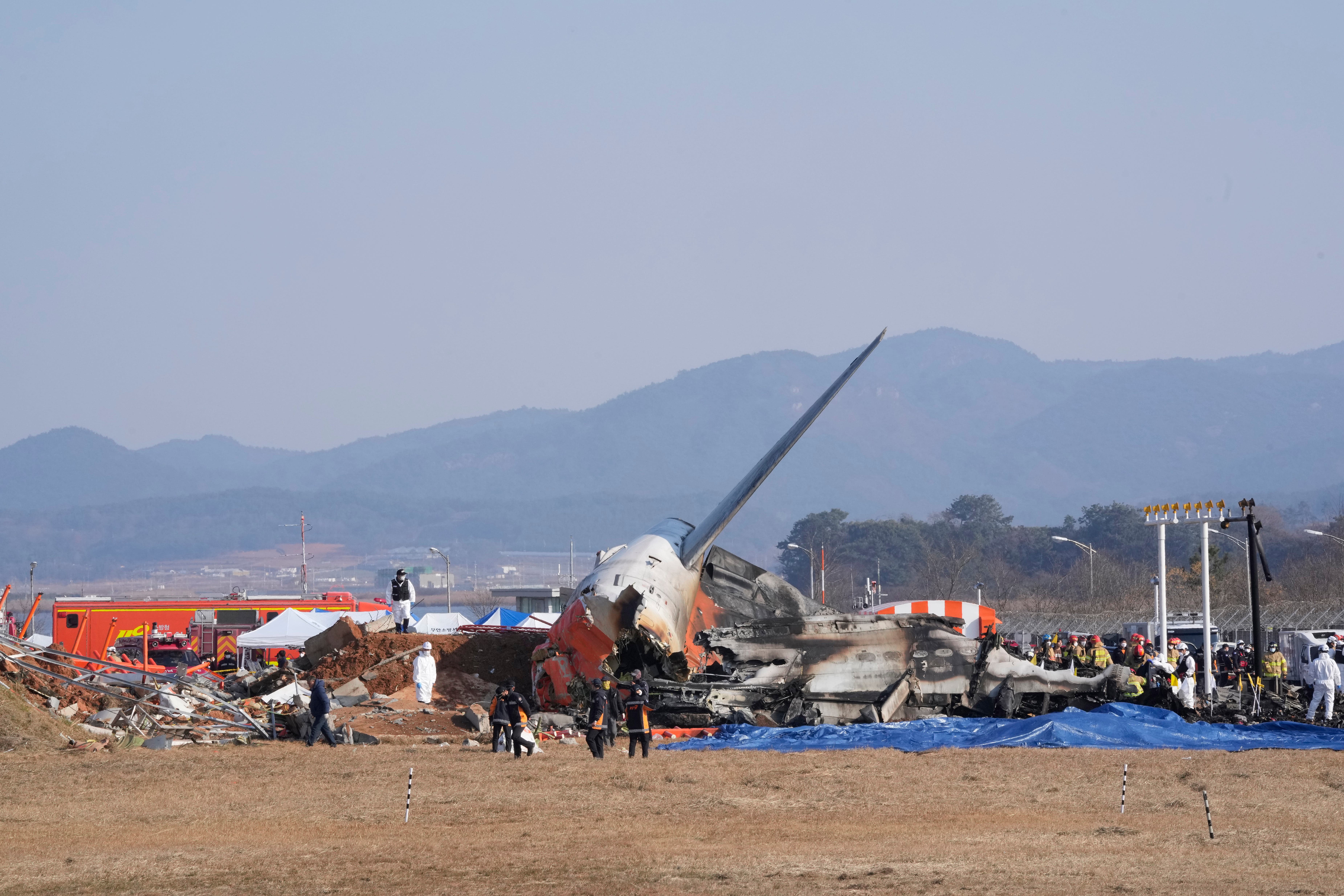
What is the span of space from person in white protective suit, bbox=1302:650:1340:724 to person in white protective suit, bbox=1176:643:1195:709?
8.29ft

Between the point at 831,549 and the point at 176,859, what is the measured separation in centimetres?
17023

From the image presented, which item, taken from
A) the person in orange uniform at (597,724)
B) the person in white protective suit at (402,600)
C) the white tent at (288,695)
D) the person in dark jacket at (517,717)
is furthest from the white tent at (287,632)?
the person in dark jacket at (517,717)

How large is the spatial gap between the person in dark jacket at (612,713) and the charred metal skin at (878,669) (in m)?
4.22

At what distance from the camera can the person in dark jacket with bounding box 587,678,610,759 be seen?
2567 centimetres

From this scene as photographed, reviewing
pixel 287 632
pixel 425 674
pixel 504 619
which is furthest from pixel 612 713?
pixel 287 632

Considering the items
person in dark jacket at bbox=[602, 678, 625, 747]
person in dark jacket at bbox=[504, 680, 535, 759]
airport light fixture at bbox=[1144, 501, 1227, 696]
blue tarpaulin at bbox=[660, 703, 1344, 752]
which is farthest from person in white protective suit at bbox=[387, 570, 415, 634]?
airport light fixture at bbox=[1144, 501, 1227, 696]

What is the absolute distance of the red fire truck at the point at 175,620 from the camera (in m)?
62.0

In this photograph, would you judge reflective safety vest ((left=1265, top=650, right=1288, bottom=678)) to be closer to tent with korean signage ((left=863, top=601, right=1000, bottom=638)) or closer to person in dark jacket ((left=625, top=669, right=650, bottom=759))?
tent with korean signage ((left=863, top=601, right=1000, bottom=638))

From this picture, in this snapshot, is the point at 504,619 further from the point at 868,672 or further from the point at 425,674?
the point at 868,672

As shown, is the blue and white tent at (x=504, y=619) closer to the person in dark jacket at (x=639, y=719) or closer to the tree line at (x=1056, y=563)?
the person in dark jacket at (x=639, y=719)

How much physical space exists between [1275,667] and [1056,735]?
1204 centimetres

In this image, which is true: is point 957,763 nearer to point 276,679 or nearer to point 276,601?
point 276,679

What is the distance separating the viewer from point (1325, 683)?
102ft

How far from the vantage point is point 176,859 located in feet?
53.8
